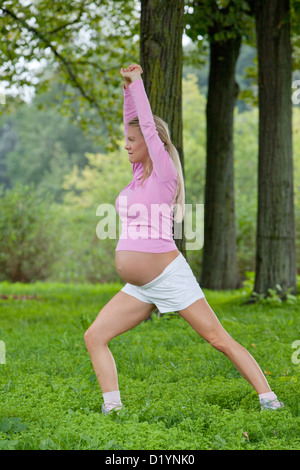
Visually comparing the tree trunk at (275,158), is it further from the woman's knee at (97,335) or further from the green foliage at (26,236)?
the green foliage at (26,236)

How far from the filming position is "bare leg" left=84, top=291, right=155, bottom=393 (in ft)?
12.1

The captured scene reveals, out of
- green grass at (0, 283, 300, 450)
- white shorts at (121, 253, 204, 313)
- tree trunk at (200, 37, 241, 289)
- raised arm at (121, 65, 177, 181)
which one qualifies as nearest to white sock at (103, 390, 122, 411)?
green grass at (0, 283, 300, 450)

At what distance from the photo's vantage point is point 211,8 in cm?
1037

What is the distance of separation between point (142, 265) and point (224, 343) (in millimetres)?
674

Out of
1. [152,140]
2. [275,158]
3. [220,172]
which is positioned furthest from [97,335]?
[220,172]

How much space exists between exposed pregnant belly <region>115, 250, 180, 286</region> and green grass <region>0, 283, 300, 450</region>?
796 mm

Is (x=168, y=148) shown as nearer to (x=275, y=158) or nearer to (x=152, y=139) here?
(x=152, y=139)

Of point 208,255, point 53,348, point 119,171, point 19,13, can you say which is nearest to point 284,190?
point 208,255

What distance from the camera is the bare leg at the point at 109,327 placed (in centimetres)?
370

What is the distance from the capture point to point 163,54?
21.9ft

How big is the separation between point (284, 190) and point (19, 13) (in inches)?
247

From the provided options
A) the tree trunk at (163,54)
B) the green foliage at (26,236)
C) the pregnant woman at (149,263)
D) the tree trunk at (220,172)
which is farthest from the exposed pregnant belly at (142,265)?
the green foliage at (26,236)
